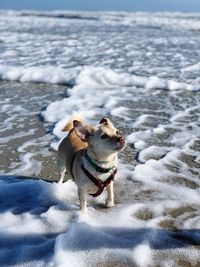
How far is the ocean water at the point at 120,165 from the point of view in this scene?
388cm

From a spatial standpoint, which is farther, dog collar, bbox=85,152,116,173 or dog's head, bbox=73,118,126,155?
dog collar, bbox=85,152,116,173

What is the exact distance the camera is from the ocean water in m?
3.88

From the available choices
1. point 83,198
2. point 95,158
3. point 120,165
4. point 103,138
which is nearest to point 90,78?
point 120,165

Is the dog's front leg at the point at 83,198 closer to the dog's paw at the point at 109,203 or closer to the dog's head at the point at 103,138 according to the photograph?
the dog's paw at the point at 109,203

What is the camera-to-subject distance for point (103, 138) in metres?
4.00

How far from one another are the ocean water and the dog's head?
76cm

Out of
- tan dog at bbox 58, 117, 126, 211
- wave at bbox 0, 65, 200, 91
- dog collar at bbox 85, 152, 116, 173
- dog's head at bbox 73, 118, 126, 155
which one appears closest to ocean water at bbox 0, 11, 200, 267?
wave at bbox 0, 65, 200, 91

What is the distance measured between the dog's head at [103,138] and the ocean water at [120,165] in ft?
2.50

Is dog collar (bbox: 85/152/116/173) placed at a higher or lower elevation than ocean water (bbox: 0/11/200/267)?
higher

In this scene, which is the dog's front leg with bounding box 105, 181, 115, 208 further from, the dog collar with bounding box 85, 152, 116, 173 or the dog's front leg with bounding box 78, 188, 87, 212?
the dog collar with bounding box 85, 152, 116, 173

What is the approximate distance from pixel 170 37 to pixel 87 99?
41.8 ft

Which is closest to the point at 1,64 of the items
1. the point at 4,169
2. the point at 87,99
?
the point at 87,99

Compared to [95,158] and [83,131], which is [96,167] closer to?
[95,158]

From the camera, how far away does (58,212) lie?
4.48m
